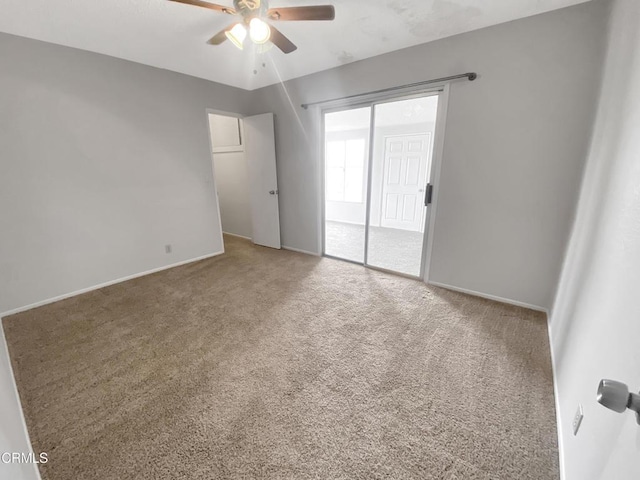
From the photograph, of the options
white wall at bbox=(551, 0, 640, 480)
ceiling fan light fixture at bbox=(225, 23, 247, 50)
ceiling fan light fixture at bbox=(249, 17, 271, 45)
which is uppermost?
ceiling fan light fixture at bbox=(225, 23, 247, 50)

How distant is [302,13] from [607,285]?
2.21m

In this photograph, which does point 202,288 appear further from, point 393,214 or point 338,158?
point 338,158

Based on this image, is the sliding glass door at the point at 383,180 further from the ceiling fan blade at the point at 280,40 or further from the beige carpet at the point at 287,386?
the ceiling fan blade at the point at 280,40

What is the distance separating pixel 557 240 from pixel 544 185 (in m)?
0.48

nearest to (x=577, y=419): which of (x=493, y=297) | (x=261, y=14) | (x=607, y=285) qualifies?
(x=607, y=285)

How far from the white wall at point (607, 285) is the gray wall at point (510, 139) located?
0.21 m

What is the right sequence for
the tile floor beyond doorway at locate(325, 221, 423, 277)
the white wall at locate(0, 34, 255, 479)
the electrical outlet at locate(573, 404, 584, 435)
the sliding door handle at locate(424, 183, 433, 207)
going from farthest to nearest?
the tile floor beyond doorway at locate(325, 221, 423, 277) → the sliding door handle at locate(424, 183, 433, 207) → the white wall at locate(0, 34, 255, 479) → the electrical outlet at locate(573, 404, 584, 435)

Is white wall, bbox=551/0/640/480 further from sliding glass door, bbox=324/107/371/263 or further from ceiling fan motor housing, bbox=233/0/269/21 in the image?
sliding glass door, bbox=324/107/371/263

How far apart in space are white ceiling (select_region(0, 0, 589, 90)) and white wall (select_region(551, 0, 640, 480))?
973 millimetres

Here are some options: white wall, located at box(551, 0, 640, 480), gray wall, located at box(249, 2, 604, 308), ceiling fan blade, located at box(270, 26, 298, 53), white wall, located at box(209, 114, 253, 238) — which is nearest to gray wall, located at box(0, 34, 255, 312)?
white wall, located at box(209, 114, 253, 238)

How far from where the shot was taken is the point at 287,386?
63.1 inches

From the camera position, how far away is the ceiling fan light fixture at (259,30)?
1.71m

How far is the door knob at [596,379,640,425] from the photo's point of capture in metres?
0.55

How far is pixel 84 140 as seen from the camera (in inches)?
104
